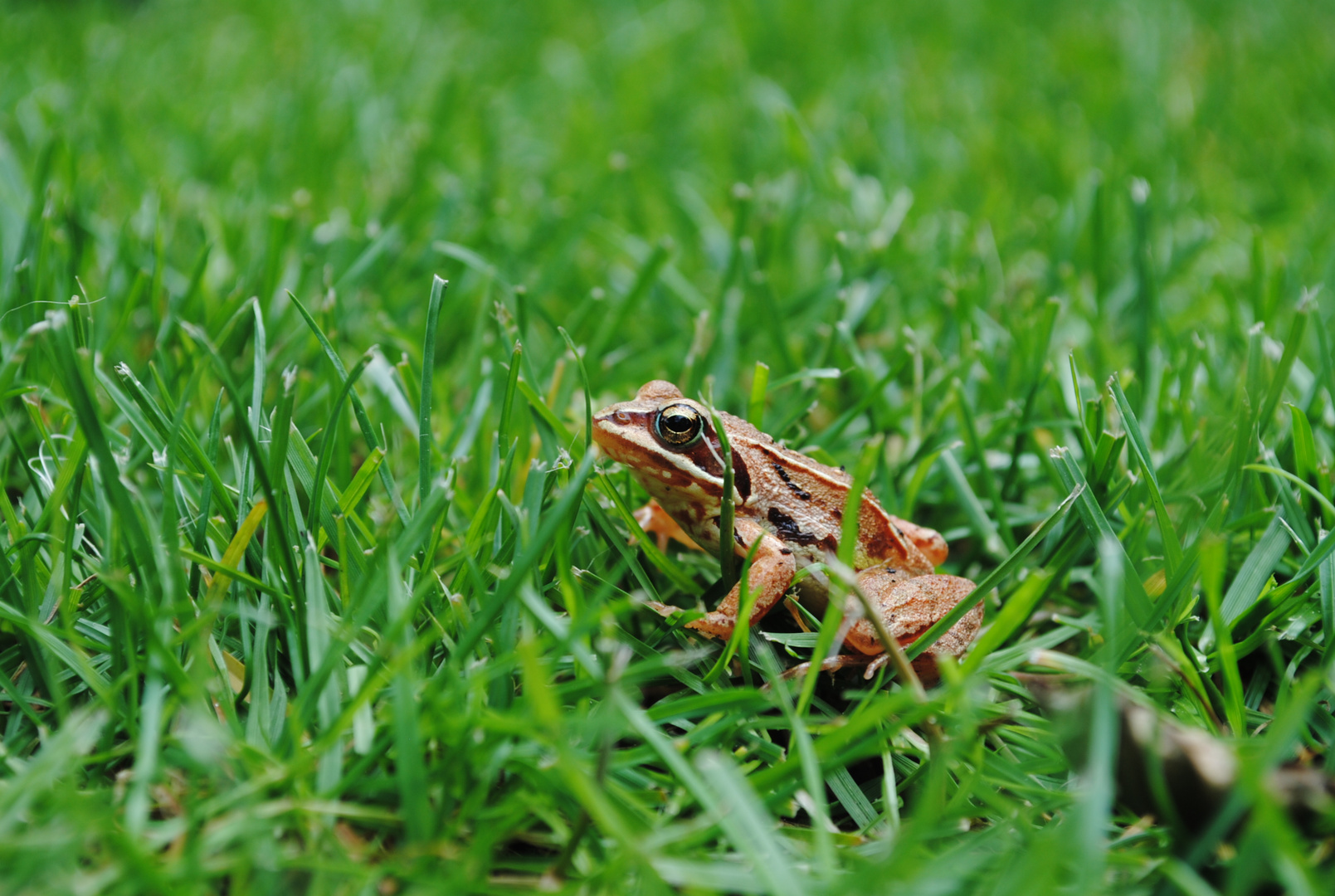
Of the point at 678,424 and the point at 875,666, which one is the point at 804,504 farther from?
the point at 875,666

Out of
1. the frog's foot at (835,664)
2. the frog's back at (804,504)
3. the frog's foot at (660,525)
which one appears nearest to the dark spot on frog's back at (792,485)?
the frog's back at (804,504)

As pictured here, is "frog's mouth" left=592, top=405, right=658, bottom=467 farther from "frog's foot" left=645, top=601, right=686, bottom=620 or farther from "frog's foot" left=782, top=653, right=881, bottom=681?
"frog's foot" left=782, top=653, right=881, bottom=681

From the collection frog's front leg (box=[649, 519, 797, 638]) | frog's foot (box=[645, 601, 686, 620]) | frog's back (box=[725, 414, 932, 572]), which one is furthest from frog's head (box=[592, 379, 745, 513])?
frog's foot (box=[645, 601, 686, 620])

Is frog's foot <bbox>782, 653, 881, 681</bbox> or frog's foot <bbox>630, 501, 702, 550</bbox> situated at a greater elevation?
frog's foot <bbox>782, 653, 881, 681</bbox>

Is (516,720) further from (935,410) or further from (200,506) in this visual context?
(935,410)

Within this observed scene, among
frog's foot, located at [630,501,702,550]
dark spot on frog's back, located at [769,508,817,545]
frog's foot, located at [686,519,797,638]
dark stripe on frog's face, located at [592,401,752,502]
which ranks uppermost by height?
dark stripe on frog's face, located at [592,401,752,502]

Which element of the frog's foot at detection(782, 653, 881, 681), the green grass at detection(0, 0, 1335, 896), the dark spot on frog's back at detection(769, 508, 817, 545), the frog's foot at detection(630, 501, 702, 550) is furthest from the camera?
the frog's foot at detection(630, 501, 702, 550)

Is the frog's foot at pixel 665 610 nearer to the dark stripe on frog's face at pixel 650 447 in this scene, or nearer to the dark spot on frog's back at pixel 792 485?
the dark stripe on frog's face at pixel 650 447
